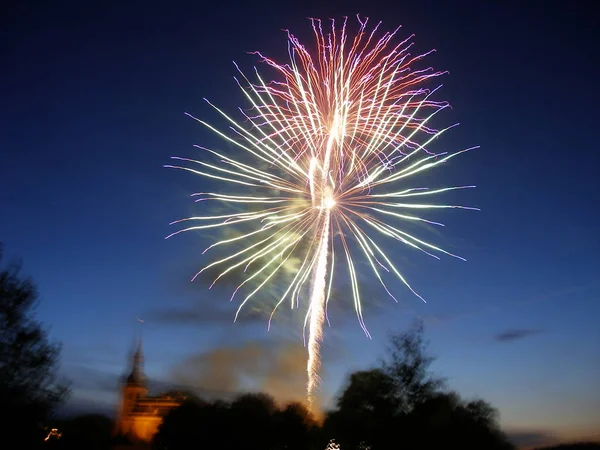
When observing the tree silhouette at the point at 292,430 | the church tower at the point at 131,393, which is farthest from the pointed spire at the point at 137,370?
the tree silhouette at the point at 292,430

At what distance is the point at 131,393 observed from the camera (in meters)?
91.1

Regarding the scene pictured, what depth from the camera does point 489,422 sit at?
32.4m

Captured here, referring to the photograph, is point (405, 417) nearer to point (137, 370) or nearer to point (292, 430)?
point (292, 430)

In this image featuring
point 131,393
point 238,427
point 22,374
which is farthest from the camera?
point 131,393

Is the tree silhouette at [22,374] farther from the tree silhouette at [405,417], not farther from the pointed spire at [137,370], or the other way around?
the pointed spire at [137,370]

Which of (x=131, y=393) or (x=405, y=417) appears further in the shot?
(x=131, y=393)

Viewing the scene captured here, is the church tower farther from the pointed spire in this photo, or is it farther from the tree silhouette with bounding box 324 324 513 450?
the tree silhouette with bounding box 324 324 513 450

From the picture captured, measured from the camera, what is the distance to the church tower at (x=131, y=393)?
3339 inches

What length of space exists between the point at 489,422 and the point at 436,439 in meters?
3.39

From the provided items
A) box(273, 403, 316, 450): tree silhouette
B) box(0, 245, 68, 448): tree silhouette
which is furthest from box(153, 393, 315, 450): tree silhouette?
box(0, 245, 68, 448): tree silhouette

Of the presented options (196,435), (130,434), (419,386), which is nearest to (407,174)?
(419,386)

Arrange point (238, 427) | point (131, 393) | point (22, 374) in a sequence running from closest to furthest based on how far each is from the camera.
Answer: point (22, 374) < point (238, 427) < point (131, 393)

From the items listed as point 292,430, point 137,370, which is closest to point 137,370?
point 137,370

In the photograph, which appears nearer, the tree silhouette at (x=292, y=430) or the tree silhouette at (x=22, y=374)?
the tree silhouette at (x=22, y=374)
